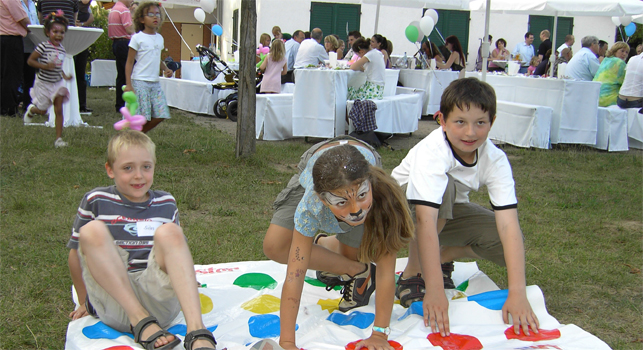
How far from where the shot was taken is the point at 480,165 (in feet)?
7.49

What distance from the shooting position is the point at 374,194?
183 centimetres

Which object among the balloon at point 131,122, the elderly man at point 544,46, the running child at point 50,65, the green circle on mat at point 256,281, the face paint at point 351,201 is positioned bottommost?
the green circle on mat at point 256,281

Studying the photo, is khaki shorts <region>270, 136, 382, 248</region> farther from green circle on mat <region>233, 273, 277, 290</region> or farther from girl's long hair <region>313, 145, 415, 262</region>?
green circle on mat <region>233, 273, 277, 290</region>

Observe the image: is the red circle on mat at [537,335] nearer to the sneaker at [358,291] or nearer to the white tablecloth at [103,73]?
the sneaker at [358,291]

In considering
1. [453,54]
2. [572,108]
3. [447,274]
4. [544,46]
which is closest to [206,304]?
[447,274]

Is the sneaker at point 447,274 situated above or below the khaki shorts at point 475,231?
below

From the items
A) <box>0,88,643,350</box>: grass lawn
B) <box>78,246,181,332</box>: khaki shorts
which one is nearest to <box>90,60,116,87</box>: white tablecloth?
<box>0,88,643,350</box>: grass lawn

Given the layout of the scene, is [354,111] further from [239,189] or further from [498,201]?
[498,201]

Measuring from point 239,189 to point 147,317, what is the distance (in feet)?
7.93

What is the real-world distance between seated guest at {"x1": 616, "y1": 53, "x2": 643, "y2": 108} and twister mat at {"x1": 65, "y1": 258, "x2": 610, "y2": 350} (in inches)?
219

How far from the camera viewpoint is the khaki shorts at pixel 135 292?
1872mm

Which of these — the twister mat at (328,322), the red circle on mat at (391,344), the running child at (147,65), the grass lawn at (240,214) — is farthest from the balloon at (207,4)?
the red circle on mat at (391,344)

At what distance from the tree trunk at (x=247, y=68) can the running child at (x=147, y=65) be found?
75 centimetres

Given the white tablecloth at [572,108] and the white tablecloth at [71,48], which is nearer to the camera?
the white tablecloth at [71,48]
